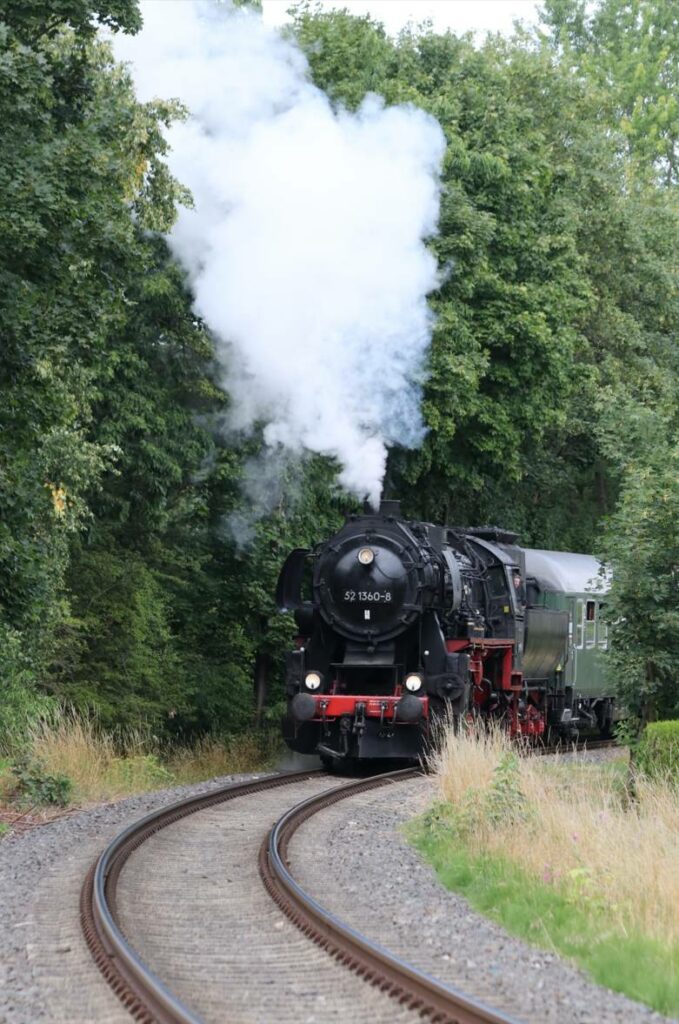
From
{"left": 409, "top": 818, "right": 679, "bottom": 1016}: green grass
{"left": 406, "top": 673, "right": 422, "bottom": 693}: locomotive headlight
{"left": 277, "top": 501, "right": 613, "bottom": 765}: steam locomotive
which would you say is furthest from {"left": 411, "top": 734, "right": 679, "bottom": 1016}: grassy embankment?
{"left": 277, "top": 501, "right": 613, "bottom": 765}: steam locomotive

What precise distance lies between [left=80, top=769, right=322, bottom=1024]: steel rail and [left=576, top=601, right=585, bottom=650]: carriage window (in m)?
12.0

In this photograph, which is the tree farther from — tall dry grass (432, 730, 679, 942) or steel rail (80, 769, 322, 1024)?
steel rail (80, 769, 322, 1024)

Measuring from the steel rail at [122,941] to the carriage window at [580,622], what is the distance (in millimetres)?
11953

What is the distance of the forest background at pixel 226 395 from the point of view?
47.0ft

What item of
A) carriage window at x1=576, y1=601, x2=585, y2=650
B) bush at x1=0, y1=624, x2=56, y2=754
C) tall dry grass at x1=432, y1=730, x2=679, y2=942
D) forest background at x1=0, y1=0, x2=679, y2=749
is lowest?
tall dry grass at x1=432, y1=730, x2=679, y2=942

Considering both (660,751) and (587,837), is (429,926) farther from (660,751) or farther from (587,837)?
(660,751)

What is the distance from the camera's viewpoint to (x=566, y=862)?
10039mm

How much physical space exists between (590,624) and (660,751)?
11601 millimetres

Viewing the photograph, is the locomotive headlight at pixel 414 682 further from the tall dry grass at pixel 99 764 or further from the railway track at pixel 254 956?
the railway track at pixel 254 956

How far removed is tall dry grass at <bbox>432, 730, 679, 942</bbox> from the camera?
8734mm

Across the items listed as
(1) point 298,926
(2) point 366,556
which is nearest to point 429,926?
(1) point 298,926

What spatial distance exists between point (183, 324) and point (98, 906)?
14132 millimetres

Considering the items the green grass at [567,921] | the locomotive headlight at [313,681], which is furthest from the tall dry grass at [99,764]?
the green grass at [567,921]

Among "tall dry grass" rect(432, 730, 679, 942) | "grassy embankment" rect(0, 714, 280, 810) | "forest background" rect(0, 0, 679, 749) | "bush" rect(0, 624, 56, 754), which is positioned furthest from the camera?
"bush" rect(0, 624, 56, 754)
